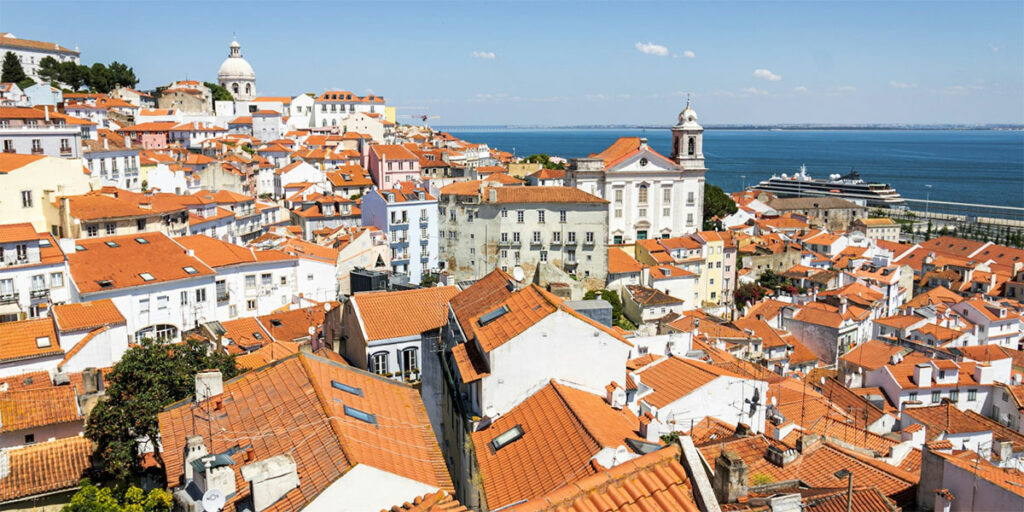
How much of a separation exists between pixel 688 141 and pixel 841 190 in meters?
79.9

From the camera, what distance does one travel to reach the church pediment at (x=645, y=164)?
54.8m

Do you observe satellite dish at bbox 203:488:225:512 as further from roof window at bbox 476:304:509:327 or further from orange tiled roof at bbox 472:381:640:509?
roof window at bbox 476:304:509:327

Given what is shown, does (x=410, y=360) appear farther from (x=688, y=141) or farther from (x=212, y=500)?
(x=688, y=141)

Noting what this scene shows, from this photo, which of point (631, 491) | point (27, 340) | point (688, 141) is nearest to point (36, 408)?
point (27, 340)

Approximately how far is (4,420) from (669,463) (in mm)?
12525

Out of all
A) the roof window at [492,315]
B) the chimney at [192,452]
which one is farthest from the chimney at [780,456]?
the chimney at [192,452]

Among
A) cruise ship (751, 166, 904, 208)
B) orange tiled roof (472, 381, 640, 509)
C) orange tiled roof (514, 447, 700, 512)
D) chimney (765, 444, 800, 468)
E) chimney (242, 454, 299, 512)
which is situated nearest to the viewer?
orange tiled roof (514, 447, 700, 512)

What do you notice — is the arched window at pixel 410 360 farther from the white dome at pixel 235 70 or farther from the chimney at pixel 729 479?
the white dome at pixel 235 70

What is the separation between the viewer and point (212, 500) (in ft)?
26.4

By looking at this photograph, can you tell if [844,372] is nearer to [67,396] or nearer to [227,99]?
[67,396]

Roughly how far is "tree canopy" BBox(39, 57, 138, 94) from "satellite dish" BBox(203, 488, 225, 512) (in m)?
92.3

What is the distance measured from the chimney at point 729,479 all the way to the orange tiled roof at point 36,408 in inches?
474

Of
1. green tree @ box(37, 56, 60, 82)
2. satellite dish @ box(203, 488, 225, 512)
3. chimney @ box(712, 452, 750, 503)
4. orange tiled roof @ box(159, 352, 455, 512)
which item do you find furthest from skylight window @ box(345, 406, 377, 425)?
green tree @ box(37, 56, 60, 82)

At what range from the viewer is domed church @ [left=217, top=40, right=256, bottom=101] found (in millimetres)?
103688
